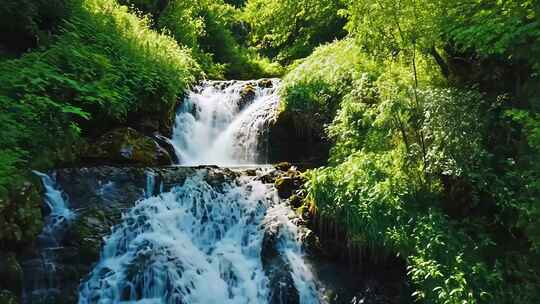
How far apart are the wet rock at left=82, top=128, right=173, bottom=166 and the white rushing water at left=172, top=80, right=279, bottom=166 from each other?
1181 mm

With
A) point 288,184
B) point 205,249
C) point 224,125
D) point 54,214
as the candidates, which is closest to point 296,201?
point 288,184

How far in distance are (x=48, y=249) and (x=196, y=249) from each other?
7.26 feet

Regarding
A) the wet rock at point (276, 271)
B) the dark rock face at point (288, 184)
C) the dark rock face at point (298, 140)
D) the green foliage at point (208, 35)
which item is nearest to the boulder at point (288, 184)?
the dark rock face at point (288, 184)

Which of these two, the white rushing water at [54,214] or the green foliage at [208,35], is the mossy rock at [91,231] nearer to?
the white rushing water at [54,214]

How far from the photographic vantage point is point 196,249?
7062 mm

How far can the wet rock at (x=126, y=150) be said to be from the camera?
28.7 ft

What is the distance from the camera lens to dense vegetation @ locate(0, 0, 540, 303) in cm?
548

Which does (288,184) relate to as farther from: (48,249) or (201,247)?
(48,249)

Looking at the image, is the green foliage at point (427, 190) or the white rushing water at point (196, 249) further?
the white rushing water at point (196, 249)

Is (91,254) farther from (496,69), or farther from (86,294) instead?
(496,69)

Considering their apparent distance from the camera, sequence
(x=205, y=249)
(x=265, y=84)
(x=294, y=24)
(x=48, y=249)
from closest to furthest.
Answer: (x=48, y=249) → (x=205, y=249) → (x=265, y=84) → (x=294, y=24)

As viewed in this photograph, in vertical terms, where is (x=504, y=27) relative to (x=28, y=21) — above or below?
below

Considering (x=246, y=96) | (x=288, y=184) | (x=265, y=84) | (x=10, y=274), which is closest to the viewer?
(x=10, y=274)

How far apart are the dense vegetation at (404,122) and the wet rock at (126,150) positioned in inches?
16.7
